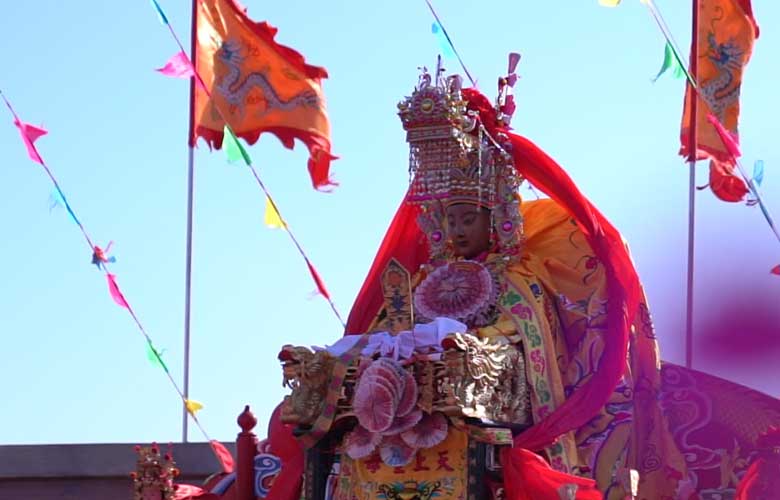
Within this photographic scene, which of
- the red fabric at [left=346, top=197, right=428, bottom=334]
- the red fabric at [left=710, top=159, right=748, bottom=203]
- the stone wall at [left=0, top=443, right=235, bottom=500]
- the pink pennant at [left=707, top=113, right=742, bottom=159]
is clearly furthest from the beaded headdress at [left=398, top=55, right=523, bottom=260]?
the stone wall at [left=0, top=443, right=235, bottom=500]

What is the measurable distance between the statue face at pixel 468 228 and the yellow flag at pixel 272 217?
92.8 inches

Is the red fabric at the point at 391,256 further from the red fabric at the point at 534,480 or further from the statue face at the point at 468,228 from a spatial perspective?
the red fabric at the point at 534,480

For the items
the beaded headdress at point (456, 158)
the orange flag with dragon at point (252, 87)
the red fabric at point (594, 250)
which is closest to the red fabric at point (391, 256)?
the red fabric at point (594, 250)

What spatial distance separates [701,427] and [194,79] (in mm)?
5824

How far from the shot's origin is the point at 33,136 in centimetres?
1870

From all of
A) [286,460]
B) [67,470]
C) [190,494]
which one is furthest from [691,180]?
[67,470]

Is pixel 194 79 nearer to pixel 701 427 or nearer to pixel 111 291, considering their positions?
pixel 111 291

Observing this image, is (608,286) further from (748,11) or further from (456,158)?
(748,11)

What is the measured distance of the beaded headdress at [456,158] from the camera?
16.8 metres

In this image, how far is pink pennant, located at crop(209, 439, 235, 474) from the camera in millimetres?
18531

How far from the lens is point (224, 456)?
18656 mm

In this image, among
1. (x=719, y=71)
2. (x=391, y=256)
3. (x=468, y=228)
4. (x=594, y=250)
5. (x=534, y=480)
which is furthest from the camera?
(x=719, y=71)

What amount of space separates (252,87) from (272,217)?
1885mm

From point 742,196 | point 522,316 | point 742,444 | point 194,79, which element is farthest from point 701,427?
point 194,79
